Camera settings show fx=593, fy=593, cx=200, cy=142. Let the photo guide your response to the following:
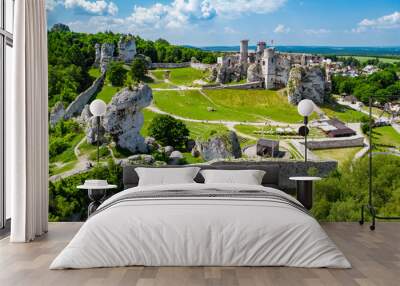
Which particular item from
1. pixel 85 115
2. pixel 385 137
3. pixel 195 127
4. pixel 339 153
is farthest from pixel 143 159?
pixel 385 137

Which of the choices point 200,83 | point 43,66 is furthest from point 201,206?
point 200,83

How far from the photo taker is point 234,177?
6.84 m

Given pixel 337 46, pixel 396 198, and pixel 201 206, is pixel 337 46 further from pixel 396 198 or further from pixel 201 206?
pixel 201 206

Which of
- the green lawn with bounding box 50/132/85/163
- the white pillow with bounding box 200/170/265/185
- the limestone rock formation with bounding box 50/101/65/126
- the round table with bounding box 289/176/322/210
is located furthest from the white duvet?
the limestone rock formation with bounding box 50/101/65/126

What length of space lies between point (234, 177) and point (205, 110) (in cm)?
265

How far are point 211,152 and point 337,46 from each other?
268 cm

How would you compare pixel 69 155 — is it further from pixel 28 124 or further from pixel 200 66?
pixel 28 124

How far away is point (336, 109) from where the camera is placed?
368 inches

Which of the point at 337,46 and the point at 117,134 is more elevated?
the point at 337,46

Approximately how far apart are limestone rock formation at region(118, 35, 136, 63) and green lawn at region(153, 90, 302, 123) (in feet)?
2.53

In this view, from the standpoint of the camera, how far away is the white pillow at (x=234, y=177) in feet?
22.3

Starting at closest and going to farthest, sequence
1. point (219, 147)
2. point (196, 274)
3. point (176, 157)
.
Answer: point (196, 274) < point (219, 147) < point (176, 157)

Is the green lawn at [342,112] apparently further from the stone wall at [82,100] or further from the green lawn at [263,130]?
the stone wall at [82,100]

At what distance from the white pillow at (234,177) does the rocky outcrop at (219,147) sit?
196 cm
